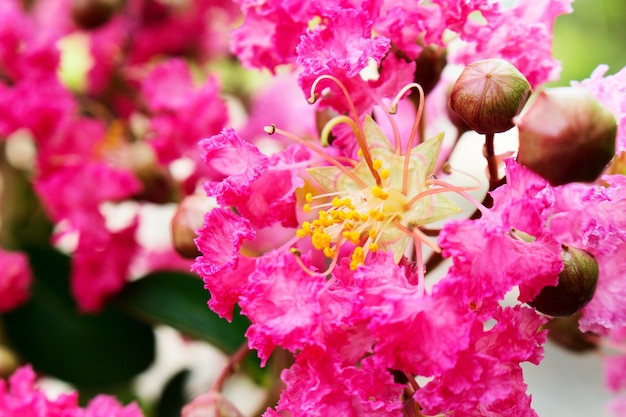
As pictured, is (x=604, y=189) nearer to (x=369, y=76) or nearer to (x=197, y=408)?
(x=369, y=76)

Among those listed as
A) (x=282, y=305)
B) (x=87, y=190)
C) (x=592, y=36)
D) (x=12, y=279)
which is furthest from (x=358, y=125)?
(x=592, y=36)

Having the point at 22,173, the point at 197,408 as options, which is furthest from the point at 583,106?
the point at 22,173

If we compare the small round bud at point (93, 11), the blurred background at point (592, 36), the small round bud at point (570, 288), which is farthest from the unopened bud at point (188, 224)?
the blurred background at point (592, 36)

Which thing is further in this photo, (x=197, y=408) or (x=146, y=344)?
(x=146, y=344)

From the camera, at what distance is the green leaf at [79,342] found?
3.17 ft

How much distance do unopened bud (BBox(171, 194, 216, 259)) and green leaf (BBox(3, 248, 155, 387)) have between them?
35cm

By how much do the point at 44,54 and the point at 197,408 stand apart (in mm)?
503

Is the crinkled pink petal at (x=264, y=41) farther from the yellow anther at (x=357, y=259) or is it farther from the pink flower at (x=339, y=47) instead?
the yellow anther at (x=357, y=259)

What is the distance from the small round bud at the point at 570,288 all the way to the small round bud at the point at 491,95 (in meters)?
0.10

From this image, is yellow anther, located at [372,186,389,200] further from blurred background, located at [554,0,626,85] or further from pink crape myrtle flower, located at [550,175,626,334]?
blurred background, located at [554,0,626,85]

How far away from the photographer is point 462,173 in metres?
0.61

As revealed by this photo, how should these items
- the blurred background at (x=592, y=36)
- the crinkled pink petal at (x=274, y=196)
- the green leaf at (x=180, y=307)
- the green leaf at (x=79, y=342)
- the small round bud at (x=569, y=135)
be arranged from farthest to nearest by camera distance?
the blurred background at (x=592, y=36) < the green leaf at (x=79, y=342) < the green leaf at (x=180, y=307) < the crinkled pink petal at (x=274, y=196) < the small round bud at (x=569, y=135)

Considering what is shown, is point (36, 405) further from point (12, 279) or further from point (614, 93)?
point (614, 93)

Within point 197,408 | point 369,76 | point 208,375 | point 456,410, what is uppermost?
point 369,76
